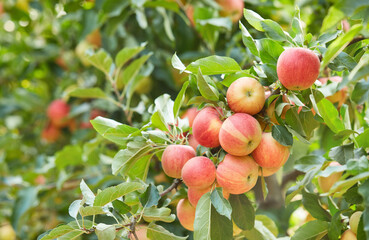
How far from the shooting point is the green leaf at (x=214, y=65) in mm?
661

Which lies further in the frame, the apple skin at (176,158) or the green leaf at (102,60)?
the green leaf at (102,60)

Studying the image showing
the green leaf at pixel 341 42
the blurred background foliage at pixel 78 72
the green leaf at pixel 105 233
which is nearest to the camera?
the green leaf at pixel 341 42

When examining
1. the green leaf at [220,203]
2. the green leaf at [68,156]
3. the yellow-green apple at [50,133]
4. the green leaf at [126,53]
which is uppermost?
the green leaf at [126,53]

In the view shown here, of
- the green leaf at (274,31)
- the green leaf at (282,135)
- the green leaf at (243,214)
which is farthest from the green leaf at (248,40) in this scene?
the green leaf at (243,214)

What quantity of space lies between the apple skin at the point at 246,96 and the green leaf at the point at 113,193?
19cm

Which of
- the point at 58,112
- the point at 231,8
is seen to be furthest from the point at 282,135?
the point at 58,112

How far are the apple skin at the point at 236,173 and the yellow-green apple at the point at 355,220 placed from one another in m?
0.16

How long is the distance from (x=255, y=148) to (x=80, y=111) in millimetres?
1036

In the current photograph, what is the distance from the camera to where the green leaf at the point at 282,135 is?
0.62m

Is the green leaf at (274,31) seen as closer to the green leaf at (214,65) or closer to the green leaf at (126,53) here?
the green leaf at (214,65)

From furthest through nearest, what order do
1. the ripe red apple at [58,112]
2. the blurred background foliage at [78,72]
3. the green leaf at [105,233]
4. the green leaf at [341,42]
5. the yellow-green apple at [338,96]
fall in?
the ripe red apple at [58,112] < the blurred background foliage at [78,72] < the yellow-green apple at [338,96] < the green leaf at [105,233] < the green leaf at [341,42]

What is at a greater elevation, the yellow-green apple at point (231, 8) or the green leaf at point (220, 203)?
the green leaf at point (220, 203)

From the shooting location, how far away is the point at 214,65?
0.66 meters

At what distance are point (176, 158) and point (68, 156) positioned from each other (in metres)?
0.69
